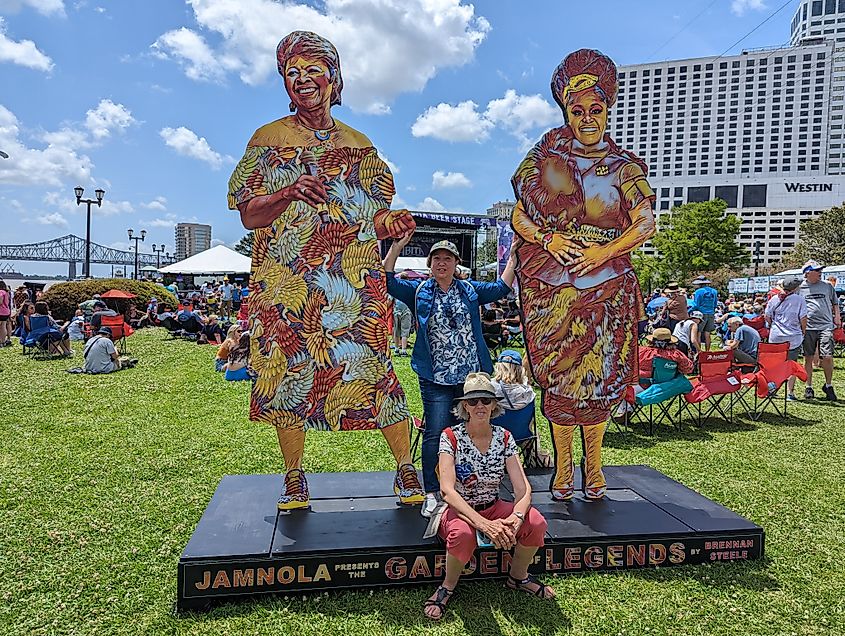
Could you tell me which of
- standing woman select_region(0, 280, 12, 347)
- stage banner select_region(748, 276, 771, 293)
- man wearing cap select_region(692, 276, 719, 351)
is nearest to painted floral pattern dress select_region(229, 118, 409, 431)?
man wearing cap select_region(692, 276, 719, 351)

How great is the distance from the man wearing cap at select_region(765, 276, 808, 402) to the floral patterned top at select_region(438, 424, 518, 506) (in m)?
A: 6.67

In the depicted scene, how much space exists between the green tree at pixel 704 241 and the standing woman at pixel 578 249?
3804 centimetres

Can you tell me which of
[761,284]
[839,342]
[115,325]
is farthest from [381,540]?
[761,284]

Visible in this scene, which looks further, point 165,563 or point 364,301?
point 364,301

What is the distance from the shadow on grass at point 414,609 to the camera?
2977 millimetres

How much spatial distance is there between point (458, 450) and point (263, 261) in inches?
63.3

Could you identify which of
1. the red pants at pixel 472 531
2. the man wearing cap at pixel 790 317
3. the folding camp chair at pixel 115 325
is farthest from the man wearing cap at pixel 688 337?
the folding camp chair at pixel 115 325

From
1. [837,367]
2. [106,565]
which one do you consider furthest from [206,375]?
[837,367]

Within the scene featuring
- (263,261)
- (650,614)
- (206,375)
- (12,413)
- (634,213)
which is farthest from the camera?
(206,375)

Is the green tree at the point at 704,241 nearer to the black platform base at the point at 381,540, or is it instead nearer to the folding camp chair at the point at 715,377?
the folding camp chair at the point at 715,377

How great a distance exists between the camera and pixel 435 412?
391 centimetres

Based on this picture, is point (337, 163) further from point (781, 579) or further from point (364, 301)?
point (781, 579)

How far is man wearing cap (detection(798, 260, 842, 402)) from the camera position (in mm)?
8508

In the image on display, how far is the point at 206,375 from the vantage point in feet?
33.3
